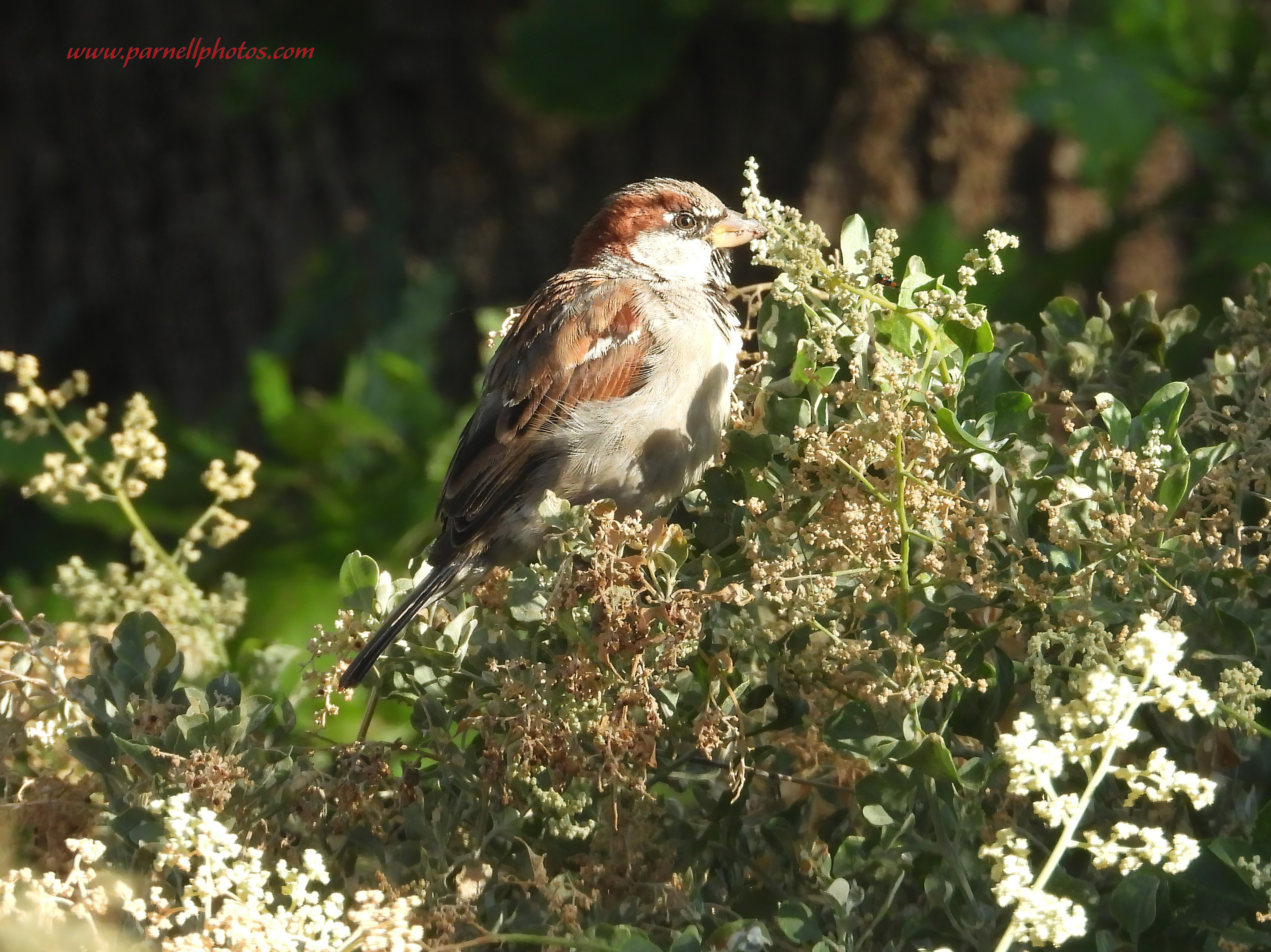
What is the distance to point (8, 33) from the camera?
5895 mm

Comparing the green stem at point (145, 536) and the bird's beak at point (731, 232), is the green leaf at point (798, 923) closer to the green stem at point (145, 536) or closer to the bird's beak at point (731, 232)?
the green stem at point (145, 536)

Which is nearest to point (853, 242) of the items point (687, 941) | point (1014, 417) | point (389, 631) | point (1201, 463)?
point (1014, 417)

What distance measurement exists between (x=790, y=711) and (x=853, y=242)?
548mm

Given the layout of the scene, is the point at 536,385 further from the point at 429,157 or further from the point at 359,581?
the point at 429,157

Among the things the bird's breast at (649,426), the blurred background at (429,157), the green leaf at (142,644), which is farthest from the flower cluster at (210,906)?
the blurred background at (429,157)

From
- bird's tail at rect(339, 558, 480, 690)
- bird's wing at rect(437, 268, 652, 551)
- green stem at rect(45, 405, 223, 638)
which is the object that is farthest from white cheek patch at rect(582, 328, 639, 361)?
green stem at rect(45, 405, 223, 638)

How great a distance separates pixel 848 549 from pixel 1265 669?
427 mm

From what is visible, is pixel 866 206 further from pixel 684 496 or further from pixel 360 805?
pixel 360 805

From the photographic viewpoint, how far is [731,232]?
2.99 meters

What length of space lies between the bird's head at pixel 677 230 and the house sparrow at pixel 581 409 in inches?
2.4

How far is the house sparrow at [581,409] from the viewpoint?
8.34 feet

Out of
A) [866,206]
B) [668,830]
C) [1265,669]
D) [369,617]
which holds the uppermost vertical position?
[866,206]

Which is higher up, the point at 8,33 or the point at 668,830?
the point at 8,33

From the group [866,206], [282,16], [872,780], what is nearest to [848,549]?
[872,780]
